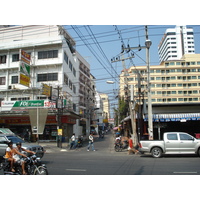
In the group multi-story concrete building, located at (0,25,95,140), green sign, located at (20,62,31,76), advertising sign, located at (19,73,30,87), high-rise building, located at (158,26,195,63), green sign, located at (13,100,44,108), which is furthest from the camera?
high-rise building, located at (158,26,195,63)

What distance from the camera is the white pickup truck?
14734mm

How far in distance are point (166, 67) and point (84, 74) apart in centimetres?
3570

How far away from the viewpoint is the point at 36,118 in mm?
24641

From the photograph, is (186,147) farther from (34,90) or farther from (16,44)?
(16,44)

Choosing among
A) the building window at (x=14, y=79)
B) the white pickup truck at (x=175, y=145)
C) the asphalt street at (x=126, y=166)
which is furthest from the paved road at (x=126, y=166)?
the building window at (x=14, y=79)

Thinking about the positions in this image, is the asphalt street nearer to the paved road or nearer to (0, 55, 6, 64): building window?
the paved road

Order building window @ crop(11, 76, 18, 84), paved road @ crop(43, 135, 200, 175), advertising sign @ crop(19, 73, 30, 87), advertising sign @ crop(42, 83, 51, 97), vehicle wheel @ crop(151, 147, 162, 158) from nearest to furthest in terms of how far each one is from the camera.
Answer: paved road @ crop(43, 135, 200, 175) → vehicle wheel @ crop(151, 147, 162, 158) → advertising sign @ crop(42, 83, 51, 97) → advertising sign @ crop(19, 73, 30, 87) → building window @ crop(11, 76, 18, 84)

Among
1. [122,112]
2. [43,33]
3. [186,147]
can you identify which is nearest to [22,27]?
[43,33]

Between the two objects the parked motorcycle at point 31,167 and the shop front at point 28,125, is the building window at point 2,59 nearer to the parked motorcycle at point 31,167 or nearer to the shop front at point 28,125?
the shop front at point 28,125

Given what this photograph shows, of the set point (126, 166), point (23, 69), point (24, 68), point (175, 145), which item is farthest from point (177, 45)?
point (126, 166)

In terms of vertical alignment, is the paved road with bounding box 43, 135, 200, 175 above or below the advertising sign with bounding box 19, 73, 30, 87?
below

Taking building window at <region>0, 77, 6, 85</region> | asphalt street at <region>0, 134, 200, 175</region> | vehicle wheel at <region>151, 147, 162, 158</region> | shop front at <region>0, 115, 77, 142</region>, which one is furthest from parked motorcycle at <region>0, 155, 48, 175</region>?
building window at <region>0, 77, 6, 85</region>

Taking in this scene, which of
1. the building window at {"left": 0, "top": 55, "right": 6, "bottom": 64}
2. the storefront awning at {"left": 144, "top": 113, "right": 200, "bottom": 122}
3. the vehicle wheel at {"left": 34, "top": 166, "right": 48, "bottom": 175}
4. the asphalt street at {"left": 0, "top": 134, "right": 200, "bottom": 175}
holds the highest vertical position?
the building window at {"left": 0, "top": 55, "right": 6, "bottom": 64}

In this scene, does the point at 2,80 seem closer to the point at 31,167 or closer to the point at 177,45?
the point at 31,167
